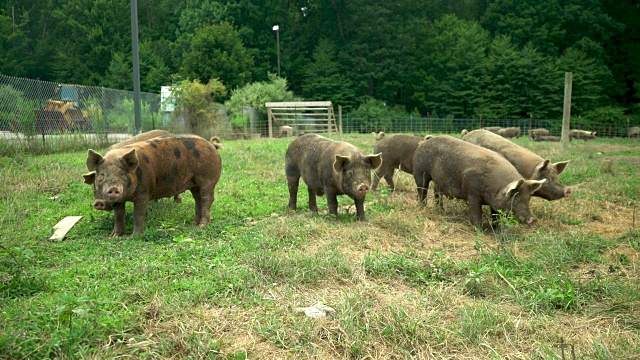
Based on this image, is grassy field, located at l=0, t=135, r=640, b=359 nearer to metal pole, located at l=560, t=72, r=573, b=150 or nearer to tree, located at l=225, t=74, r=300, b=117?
metal pole, located at l=560, t=72, r=573, b=150

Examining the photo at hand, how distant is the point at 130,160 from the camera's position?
6359 millimetres

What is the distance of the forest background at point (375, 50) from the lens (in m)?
41.0

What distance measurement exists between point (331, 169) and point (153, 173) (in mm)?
2419

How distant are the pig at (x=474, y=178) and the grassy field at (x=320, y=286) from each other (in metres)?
0.35

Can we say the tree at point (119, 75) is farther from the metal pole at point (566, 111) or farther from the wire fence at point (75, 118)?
the metal pole at point (566, 111)

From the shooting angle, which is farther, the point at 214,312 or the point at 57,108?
Answer: the point at 57,108

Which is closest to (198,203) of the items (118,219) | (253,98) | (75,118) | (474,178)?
(118,219)

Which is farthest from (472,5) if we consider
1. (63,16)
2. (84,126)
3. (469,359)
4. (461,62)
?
(469,359)

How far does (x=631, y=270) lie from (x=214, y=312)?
402 cm

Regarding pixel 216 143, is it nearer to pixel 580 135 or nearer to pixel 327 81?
pixel 580 135

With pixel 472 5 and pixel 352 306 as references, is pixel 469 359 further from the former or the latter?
pixel 472 5

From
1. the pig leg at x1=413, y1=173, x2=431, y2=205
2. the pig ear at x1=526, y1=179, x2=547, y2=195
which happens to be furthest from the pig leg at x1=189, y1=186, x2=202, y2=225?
the pig ear at x1=526, y1=179, x2=547, y2=195

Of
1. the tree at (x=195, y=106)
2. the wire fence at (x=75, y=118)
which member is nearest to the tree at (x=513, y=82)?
the wire fence at (x=75, y=118)

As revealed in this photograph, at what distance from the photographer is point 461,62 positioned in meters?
45.2
